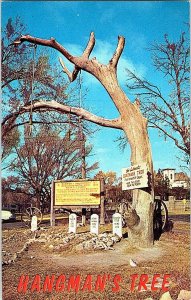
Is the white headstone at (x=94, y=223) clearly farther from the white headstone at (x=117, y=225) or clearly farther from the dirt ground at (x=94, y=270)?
the dirt ground at (x=94, y=270)

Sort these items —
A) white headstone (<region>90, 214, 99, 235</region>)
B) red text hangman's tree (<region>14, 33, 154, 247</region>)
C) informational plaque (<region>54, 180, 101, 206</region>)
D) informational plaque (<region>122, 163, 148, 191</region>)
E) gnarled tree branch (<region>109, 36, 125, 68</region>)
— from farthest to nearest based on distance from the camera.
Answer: informational plaque (<region>54, 180, 101, 206</region>), white headstone (<region>90, 214, 99, 235</region>), red text hangman's tree (<region>14, 33, 154, 247</region>), informational plaque (<region>122, 163, 148, 191</region>), gnarled tree branch (<region>109, 36, 125, 68</region>)

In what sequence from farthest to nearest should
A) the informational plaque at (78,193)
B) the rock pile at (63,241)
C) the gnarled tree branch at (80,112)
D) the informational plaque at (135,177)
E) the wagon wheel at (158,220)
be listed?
the informational plaque at (78,193)
the wagon wheel at (158,220)
the gnarled tree branch at (80,112)
the informational plaque at (135,177)
the rock pile at (63,241)

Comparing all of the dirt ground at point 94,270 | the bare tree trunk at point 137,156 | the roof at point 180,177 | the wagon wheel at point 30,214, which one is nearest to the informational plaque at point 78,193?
the wagon wheel at point 30,214

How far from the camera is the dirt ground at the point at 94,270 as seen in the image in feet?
11.9

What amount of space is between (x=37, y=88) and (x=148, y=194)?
2276 millimetres

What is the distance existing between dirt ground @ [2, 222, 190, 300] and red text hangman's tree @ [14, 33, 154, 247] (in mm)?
347

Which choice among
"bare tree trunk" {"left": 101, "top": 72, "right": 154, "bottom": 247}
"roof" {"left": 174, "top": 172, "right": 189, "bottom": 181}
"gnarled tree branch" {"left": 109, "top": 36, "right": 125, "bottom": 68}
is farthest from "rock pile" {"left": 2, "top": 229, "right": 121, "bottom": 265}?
"gnarled tree branch" {"left": 109, "top": 36, "right": 125, "bottom": 68}

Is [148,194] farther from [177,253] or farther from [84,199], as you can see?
[84,199]

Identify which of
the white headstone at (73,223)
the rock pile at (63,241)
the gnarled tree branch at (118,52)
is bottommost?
the rock pile at (63,241)

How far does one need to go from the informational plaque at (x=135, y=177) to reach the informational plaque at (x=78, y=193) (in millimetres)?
1888

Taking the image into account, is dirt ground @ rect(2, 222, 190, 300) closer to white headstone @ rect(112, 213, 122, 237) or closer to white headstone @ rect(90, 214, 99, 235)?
white headstone @ rect(112, 213, 122, 237)

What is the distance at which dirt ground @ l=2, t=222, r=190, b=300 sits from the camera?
3.63m

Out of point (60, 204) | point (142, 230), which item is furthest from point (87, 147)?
point (60, 204)

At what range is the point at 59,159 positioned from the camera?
5805mm
